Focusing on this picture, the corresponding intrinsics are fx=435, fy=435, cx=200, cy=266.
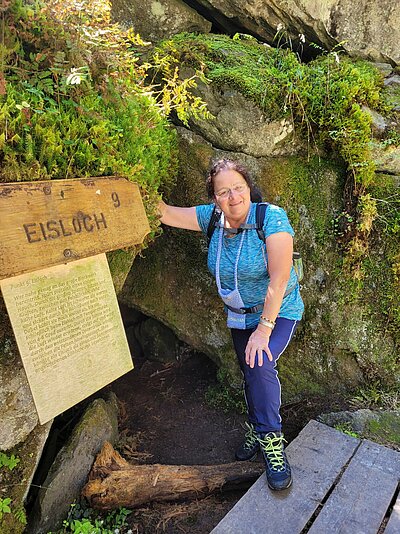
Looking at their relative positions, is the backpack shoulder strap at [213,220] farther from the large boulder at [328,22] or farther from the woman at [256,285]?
the large boulder at [328,22]

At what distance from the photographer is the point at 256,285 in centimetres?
391

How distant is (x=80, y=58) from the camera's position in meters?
3.09

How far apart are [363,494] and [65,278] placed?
2.88 metres

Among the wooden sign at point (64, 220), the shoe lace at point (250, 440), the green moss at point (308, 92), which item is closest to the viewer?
the wooden sign at point (64, 220)

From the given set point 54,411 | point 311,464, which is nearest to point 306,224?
point 311,464

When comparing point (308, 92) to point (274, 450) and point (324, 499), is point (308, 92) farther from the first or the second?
point (324, 499)

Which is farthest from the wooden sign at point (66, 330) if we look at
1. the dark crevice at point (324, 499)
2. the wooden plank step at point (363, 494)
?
the wooden plank step at point (363, 494)

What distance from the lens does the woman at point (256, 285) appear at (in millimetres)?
3605

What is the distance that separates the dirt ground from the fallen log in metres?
0.11

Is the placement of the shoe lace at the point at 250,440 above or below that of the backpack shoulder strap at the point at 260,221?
below

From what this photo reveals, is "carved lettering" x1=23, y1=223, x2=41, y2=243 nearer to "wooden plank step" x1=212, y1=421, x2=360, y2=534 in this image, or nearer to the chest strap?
the chest strap

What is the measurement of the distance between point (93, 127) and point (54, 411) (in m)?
2.02

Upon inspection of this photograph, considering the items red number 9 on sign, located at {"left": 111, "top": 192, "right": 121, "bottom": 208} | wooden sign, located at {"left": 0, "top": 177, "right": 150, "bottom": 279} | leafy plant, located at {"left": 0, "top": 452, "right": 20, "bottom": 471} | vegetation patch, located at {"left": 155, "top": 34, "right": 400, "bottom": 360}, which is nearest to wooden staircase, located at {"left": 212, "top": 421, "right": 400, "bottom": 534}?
vegetation patch, located at {"left": 155, "top": 34, "right": 400, "bottom": 360}

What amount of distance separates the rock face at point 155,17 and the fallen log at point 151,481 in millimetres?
4874
